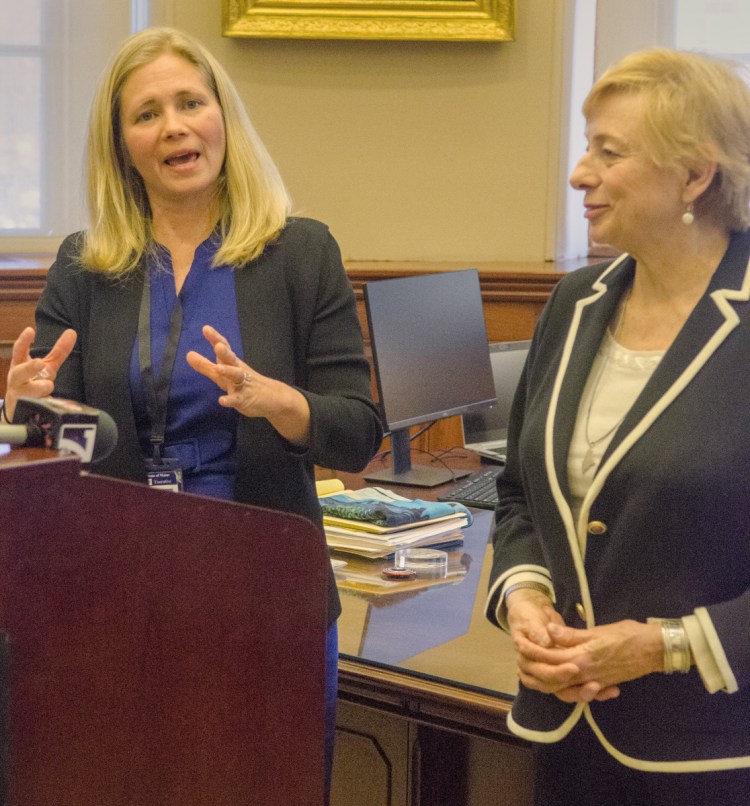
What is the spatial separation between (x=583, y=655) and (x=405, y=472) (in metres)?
1.79

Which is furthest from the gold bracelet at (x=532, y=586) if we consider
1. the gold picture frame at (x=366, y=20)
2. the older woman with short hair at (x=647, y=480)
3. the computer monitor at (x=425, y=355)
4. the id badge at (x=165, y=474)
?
the gold picture frame at (x=366, y=20)

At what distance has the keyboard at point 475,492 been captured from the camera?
2.86 m

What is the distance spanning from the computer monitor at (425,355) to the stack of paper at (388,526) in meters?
0.46

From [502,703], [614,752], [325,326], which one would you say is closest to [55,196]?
[325,326]

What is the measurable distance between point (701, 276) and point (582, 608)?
1.40 feet

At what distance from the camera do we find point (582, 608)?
146cm

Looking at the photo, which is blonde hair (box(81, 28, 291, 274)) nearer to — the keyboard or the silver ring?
the silver ring

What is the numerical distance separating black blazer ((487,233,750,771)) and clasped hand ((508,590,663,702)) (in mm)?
47

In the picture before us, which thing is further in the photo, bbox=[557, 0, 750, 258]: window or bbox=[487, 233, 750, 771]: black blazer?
bbox=[557, 0, 750, 258]: window

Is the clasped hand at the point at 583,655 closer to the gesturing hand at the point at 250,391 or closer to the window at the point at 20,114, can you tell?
the gesturing hand at the point at 250,391

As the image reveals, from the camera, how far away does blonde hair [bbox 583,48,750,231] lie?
4.80ft

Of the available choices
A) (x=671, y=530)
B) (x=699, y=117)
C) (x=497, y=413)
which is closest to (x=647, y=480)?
(x=671, y=530)

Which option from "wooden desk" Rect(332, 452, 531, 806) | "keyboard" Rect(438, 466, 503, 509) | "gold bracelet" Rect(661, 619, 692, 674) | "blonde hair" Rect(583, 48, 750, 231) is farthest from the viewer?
"keyboard" Rect(438, 466, 503, 509)

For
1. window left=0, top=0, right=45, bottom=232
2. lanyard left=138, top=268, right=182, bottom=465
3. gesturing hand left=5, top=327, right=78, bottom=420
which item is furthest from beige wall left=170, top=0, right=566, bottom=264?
gesturing hand left=5, top=327, right=78, bottom=420
